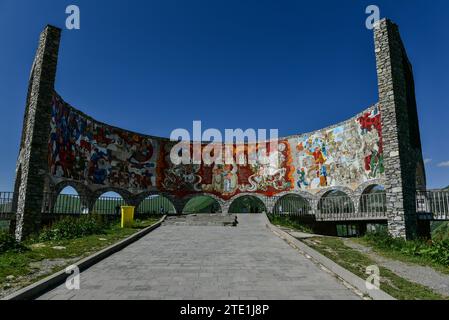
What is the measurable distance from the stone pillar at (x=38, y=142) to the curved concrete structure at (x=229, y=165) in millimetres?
53

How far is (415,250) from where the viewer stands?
10.9 m

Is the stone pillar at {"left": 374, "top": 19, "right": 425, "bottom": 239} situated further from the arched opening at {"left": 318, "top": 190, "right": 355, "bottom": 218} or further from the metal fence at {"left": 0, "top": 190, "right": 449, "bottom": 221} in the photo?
the arched opening at {"left": 318, "top": 190, "right": 355, "bottom": 218}

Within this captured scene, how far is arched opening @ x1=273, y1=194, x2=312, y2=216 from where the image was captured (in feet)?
96.1

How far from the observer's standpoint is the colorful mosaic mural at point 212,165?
78.4ft

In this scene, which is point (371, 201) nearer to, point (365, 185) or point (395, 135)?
point (365, 185)

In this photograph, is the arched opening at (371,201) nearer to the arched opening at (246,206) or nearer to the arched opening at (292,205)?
the arched opening at (292,205)

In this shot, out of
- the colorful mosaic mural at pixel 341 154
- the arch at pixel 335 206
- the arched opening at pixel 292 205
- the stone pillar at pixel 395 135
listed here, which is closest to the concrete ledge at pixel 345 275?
the stone pillar at pixel 395 135

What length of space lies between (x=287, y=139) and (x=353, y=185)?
8.61 m

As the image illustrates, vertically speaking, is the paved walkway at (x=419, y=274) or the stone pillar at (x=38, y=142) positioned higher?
the stone pillar at (x=38, y=142)

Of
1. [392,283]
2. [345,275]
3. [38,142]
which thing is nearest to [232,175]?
[38,142]

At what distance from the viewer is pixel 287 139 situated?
32.0 meters

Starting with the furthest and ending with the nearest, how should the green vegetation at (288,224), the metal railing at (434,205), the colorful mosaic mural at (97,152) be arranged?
the colorful mosaic mural at (97,152), the green vegetation at (288,224), the metal railing at (434,205)
